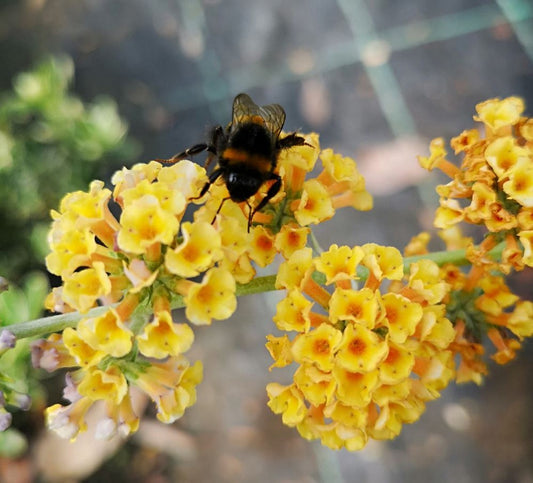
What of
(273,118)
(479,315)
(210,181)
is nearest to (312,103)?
(273,118)

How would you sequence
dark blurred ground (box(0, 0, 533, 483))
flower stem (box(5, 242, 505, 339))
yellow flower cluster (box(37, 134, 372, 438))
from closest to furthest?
yellow flower cluster (box(37, 134, 372, 438))
flower stem (box(5, 242, 505, 339))
dark blurred ground (box(0, 0, 533, 483))

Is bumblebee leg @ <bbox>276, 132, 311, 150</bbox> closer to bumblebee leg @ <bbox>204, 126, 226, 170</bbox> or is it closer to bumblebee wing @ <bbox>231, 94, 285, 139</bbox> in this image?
bumblebee wing @ <bbox>231, 94, 285, 139</bbox>

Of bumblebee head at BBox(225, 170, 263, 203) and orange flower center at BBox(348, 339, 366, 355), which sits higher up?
bumblebee head at BBox(225, 170, 263, 203)

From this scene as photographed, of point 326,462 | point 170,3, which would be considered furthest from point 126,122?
point 326,462

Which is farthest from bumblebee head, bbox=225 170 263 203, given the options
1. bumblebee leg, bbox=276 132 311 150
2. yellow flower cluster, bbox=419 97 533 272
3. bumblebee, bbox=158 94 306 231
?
yellow flower cluster, bbox=419 97 533 272

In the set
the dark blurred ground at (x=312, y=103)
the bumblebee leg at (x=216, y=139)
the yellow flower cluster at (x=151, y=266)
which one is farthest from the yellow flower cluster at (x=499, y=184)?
the dark blurred ground at (x=312, y=103)

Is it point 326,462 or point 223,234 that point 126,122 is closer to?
point 326,462
